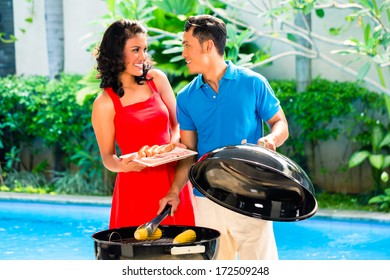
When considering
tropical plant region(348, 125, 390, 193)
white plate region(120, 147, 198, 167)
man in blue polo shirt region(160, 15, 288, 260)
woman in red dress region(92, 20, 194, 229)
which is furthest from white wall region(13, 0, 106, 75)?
white plate region(120, 147, 198, 167)

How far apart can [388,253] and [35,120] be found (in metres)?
4.59

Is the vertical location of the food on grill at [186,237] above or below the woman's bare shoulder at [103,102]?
below

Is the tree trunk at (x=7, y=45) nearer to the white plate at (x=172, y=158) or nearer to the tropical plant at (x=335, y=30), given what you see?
the tropical plant at (x=335, y=30)

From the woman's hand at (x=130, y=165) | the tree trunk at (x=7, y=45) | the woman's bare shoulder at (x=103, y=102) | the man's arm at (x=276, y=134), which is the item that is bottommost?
the tree trunk at (x=7, y=45)

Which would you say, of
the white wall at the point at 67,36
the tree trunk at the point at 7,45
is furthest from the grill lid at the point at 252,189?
the tree trunk at the point at 7,45

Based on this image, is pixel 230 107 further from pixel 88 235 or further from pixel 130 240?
pixel 88 235

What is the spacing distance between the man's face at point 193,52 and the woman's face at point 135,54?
246mm

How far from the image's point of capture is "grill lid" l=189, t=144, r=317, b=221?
3.22 meters

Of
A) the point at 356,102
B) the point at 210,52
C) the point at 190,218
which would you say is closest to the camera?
the point at 210,52

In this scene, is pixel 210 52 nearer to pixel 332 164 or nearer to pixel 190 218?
pixel 190 218

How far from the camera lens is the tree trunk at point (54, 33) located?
34.1ft

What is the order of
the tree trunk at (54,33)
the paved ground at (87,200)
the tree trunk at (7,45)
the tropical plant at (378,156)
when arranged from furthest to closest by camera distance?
the tree trunk at (7,45) → the tree trunk at (54,33) → the tropical plant at (378,156) → the paved ground at (87,200)

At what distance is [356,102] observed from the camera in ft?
28.8

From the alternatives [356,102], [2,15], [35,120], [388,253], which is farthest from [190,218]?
[2,15]
